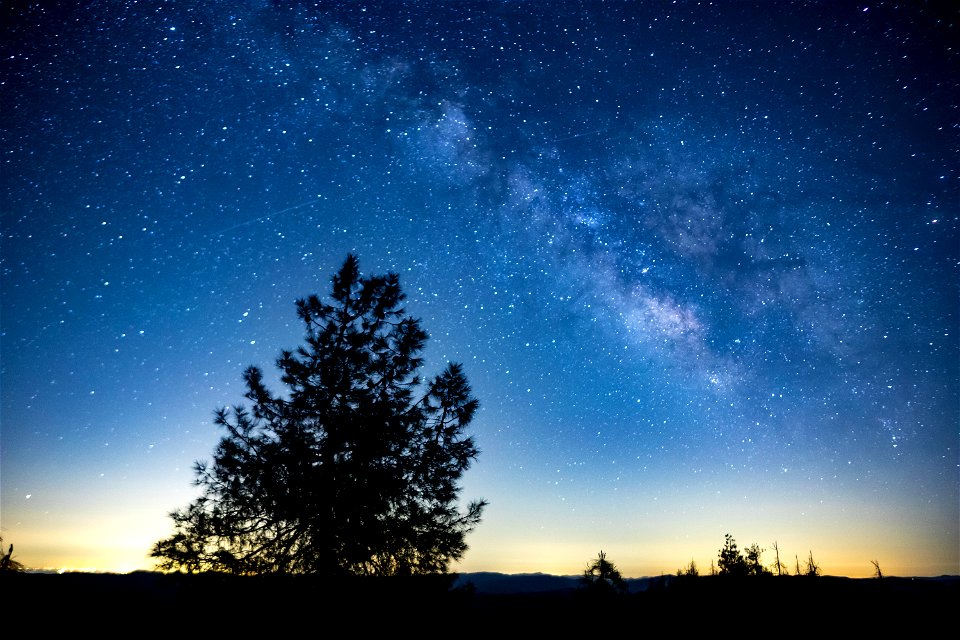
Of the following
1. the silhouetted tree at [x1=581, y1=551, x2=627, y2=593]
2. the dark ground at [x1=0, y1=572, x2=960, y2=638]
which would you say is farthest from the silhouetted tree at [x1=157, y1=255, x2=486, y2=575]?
the silhouetted tree at [x1=581, y1=551, x2=627, y2=593]

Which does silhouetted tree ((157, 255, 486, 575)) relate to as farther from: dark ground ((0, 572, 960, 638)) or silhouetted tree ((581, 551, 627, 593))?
silhouetted tree ((581, 551, 627, 593))

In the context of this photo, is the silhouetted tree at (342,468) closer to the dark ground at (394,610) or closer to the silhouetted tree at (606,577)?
the dark ground at (394,610)

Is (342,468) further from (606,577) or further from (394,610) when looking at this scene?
(606,577)

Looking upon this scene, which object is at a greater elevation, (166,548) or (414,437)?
(414,437)

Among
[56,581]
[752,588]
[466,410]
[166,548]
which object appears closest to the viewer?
[56,581]

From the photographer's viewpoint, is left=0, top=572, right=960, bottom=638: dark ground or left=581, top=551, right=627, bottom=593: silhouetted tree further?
left=581, top=551, right=627, bottom=593: silhouetted tree

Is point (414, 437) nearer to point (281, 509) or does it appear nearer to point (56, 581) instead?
point (281, 509)

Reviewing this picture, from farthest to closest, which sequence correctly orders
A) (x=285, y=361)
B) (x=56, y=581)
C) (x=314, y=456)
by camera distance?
(x=285, y=361)
(x=314, y=456)
(x=56, y=581)

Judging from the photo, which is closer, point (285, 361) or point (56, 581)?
point (56, 581)

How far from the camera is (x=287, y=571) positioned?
28.2 ft

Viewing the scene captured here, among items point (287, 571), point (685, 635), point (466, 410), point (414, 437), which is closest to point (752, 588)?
point (685, 635)

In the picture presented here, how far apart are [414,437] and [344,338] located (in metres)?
3.07

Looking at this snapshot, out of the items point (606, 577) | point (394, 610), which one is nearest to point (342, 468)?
point (394, 610)

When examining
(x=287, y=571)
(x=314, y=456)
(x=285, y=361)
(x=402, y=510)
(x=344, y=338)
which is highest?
(x=344, y=338)
